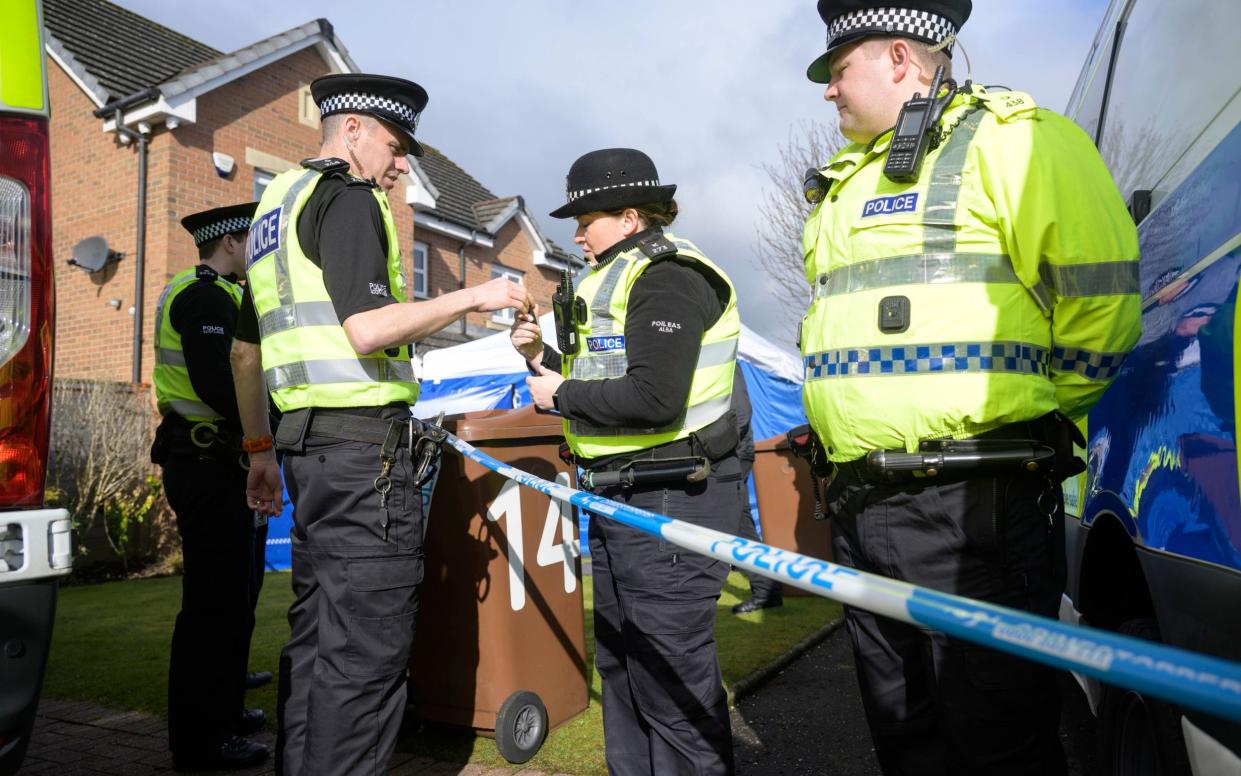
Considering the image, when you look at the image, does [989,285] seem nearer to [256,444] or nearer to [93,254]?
[256,444]

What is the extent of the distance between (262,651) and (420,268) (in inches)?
522

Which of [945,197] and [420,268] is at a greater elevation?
[420,268]

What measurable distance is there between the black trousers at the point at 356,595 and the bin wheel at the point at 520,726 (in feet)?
2.87

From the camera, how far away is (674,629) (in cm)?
232

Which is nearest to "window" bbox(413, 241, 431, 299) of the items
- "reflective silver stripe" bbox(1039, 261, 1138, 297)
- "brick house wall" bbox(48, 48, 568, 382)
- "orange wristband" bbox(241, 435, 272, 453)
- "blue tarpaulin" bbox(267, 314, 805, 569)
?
"brick house wall" bbox(48, 48, 568, 382)

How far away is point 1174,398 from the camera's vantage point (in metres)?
1.63

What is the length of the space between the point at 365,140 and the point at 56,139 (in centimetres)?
1383

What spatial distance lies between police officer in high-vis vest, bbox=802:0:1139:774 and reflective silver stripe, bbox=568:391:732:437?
58cm

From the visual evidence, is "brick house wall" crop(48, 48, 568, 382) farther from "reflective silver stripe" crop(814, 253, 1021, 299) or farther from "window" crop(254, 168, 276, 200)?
"reflective silver stripe" crop(814, 253, 1021, 299)

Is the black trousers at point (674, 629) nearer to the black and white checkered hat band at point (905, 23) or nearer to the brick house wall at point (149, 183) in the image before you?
the black and white checkered hat band at point (905, 23)

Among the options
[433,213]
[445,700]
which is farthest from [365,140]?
[433,213]

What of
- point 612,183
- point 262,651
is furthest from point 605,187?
point 262,651

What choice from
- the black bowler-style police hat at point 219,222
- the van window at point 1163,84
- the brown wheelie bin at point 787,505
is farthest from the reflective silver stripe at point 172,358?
the brown wheelie bin at point 787,505

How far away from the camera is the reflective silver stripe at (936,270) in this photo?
70.3 inches
